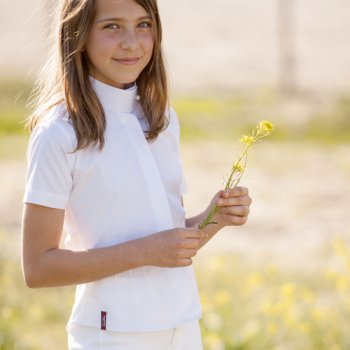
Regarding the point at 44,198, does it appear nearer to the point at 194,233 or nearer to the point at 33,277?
the point at 33,277

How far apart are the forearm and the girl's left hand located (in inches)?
8.1

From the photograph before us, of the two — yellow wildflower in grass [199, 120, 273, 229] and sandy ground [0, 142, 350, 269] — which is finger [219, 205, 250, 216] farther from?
sandy ground [0, 142, 350, 269]

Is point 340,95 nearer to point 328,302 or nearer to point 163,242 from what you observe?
point 328,302

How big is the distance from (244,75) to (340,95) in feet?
17.6

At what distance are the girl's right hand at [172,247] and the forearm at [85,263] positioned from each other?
0.06ft

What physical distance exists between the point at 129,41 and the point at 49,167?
35 centimetres

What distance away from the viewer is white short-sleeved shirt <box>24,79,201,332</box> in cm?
196

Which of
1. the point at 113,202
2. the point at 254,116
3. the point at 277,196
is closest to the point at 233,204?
the point at 113,202

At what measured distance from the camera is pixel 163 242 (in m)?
1.96

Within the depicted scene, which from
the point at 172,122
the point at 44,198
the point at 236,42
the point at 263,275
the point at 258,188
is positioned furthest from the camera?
the point at 236,42

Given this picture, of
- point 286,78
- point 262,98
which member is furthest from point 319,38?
point 262,98

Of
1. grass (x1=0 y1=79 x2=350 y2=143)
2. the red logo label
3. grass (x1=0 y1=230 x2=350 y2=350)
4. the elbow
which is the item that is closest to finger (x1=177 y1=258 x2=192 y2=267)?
the red logo label

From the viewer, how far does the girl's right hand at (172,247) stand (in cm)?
195

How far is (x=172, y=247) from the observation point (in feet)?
6.40
